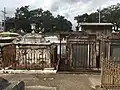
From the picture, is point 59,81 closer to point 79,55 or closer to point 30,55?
point 79,55

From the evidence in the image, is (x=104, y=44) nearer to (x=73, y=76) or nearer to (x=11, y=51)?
(x=73, y=76)

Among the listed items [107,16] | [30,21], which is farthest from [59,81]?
[107,16]

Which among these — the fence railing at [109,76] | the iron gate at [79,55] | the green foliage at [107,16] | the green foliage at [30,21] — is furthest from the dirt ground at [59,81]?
the green foliage at [107,16]

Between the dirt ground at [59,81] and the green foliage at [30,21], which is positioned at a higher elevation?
the green foliage at [30,21]

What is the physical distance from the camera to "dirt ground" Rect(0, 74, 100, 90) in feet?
27.6

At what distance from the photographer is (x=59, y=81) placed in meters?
9.38

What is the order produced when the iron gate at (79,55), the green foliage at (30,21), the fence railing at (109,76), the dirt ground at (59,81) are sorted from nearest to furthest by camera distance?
1. the fence railing at (109,76)
2. the dirt ground at (59,81)
3. the iron gate at (79,55)
4. the green foliage at (30,21)

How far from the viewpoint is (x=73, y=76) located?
10.4 metres

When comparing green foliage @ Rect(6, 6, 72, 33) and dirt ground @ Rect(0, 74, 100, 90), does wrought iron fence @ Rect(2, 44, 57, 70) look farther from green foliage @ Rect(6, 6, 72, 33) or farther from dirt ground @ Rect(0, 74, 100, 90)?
green foliage @ Rect(6, 6, 72, 33)

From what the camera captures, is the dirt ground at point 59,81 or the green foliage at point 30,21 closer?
the dirt ground at point 59,81

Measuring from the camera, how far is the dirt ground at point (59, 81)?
331 inches

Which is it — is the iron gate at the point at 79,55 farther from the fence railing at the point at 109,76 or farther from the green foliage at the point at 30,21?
the green foliage at the point at 30,21

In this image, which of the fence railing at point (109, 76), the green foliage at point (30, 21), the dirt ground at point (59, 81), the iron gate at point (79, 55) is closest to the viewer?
the fence railing at point (109, 76)

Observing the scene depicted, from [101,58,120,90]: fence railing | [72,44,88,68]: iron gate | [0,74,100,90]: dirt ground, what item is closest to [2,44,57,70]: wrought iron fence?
[72,44,88,68]: iron gate
